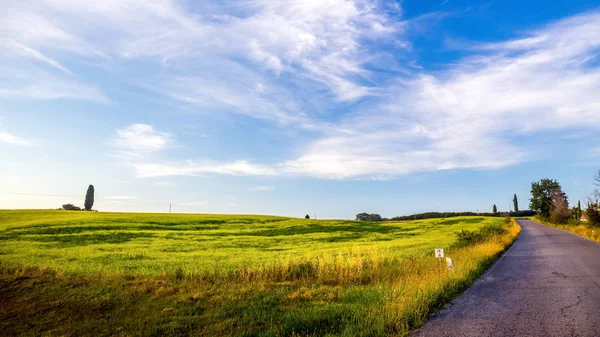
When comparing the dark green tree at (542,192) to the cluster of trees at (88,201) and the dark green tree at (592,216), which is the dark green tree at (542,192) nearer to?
the dark green tree at (592,216)

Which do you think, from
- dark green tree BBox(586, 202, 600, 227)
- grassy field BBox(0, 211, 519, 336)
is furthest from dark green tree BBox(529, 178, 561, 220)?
grassy field BBox(0, 211, 519, 336)

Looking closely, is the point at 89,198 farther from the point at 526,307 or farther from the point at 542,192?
the point at 542,192

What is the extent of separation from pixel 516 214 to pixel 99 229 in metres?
184

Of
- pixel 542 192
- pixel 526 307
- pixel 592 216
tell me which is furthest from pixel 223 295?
pixel 542 192

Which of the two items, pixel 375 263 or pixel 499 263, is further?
pixel 499 263

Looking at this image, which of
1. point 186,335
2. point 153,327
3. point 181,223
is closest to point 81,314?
point 153,327

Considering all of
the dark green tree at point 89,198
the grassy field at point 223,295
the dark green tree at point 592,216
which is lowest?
the grassy field at point 223,295

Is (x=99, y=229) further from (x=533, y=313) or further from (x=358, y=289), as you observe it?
(x=533, y=313)

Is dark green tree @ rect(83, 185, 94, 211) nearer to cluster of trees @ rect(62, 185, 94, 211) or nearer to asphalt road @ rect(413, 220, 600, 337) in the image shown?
cluster of trees @ rect(62, 185, 94, 211)

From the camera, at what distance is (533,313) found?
9469 millimetres

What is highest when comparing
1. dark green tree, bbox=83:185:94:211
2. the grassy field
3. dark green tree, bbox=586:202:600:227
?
dark green tree, bbox=83:185:94:211

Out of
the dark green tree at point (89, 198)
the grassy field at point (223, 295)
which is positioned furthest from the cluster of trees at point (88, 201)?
the grassy field at point (223, 295)

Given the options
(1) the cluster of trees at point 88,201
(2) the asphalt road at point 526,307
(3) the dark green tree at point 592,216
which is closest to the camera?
(2) the asphalt road at point 526,307

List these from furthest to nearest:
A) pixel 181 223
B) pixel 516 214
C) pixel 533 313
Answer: pixel 516 214 < pixel 181 223 < pixel 533 313
